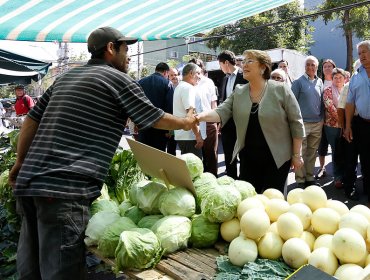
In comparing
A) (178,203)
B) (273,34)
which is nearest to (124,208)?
(178,203)

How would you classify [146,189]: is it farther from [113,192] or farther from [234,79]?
[234,79]

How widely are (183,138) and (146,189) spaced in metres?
2.59

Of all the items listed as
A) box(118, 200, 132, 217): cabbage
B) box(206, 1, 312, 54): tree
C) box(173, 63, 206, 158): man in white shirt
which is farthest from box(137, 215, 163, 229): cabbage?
box(206, 1, 312, 54): tree

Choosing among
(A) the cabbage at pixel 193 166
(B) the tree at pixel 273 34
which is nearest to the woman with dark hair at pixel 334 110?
(A) the cabbage at pixel 193 166

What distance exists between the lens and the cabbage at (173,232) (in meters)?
2.04

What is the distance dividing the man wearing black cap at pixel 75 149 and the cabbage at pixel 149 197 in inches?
13.2

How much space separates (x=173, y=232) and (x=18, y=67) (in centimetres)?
976

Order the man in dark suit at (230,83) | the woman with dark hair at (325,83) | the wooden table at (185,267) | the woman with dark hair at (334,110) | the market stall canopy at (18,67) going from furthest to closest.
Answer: the market stall canopy at (18,67) < the woman with dark hair at (325,83) < the woman with dark hair at (334,110) < the man in dark suit at (230,83) < the wooden table at (185,267)

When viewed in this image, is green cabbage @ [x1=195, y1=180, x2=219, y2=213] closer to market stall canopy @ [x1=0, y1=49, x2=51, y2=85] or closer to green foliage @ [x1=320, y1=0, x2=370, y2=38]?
market stall canopy @ [x1=0, y1=49, x2=51, y2=85]

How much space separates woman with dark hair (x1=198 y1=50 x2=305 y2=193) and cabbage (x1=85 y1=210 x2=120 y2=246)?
1.13 m

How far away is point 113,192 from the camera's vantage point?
2.98m

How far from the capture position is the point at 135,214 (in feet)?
7.95

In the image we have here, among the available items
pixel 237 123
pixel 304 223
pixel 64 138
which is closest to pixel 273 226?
pixel 304 223

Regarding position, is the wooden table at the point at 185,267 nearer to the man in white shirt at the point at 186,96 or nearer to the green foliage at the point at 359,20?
the man in white shirt at the point at 186,96
